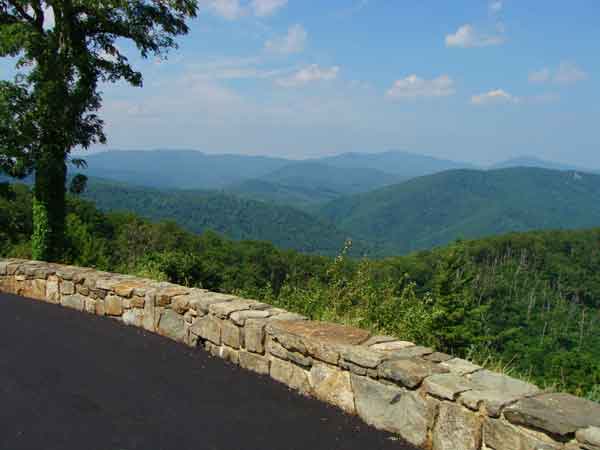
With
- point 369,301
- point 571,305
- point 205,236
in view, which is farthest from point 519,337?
point 369,301

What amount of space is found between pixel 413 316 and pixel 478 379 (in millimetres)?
2112

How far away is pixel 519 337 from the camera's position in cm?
4206

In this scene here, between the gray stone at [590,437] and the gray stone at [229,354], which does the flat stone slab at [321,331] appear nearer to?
the gray stone at [229,354]

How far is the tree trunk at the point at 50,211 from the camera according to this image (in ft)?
33.5

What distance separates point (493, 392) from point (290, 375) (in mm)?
1783

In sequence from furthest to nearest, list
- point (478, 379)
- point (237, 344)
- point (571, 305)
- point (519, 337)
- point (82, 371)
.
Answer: point (571, 305), point (519, 337), point (237, 344), point (82, 371), point (478, 379)

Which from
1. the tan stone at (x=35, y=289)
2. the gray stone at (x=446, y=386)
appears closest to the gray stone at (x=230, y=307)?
the gray stone at (x=446, y=386)

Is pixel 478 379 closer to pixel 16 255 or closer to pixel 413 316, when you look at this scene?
pixel 413 316

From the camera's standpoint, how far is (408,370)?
11.7 feet

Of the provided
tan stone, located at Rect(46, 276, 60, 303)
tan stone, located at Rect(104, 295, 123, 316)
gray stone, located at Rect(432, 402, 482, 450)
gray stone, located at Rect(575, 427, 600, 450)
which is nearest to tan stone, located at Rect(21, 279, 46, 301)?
tan stone, located at Rect(46, 276, 60, 303)

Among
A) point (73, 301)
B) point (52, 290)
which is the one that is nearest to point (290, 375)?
point (73, 301)

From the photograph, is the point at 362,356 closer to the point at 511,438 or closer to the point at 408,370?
the point at 408,370

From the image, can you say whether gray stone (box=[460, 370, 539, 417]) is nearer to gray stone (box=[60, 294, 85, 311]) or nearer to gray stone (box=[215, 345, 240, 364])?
gray stone (box=[215, 345, 240, 364])

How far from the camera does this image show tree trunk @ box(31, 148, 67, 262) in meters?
10.2
